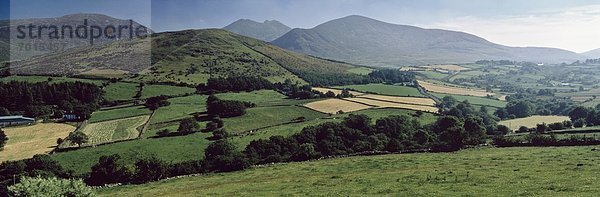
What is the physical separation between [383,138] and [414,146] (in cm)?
992

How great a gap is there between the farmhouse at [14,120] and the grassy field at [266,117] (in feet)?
166

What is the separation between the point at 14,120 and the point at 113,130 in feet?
99.0

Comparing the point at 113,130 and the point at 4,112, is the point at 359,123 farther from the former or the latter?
the point at 4,112

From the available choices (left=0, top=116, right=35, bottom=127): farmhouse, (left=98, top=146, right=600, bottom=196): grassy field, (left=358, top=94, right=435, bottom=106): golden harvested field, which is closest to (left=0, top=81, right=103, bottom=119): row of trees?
(left=0, top=116, right=35, bottom=127): farmhouse

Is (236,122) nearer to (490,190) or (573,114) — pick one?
(490,190)

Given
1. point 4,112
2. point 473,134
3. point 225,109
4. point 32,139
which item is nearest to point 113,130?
point 32,139

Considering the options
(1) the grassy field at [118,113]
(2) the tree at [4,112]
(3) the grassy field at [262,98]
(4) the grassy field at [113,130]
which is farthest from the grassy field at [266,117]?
(2) the tree at [4,112]

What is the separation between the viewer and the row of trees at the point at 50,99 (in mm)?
107938

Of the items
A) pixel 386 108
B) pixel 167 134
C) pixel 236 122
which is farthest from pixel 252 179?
pixel 386 108

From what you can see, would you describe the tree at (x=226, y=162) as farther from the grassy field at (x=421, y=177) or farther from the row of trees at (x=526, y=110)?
the row of trees at (x=526, y=110)

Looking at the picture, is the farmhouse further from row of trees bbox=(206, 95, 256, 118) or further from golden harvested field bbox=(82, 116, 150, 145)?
row of trees bbox=(206, 95, 256, 118)

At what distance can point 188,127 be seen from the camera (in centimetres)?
9262

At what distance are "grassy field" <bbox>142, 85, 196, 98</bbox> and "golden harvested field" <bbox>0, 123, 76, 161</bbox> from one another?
43.6 m

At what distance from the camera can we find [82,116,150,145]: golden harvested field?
8531cm
